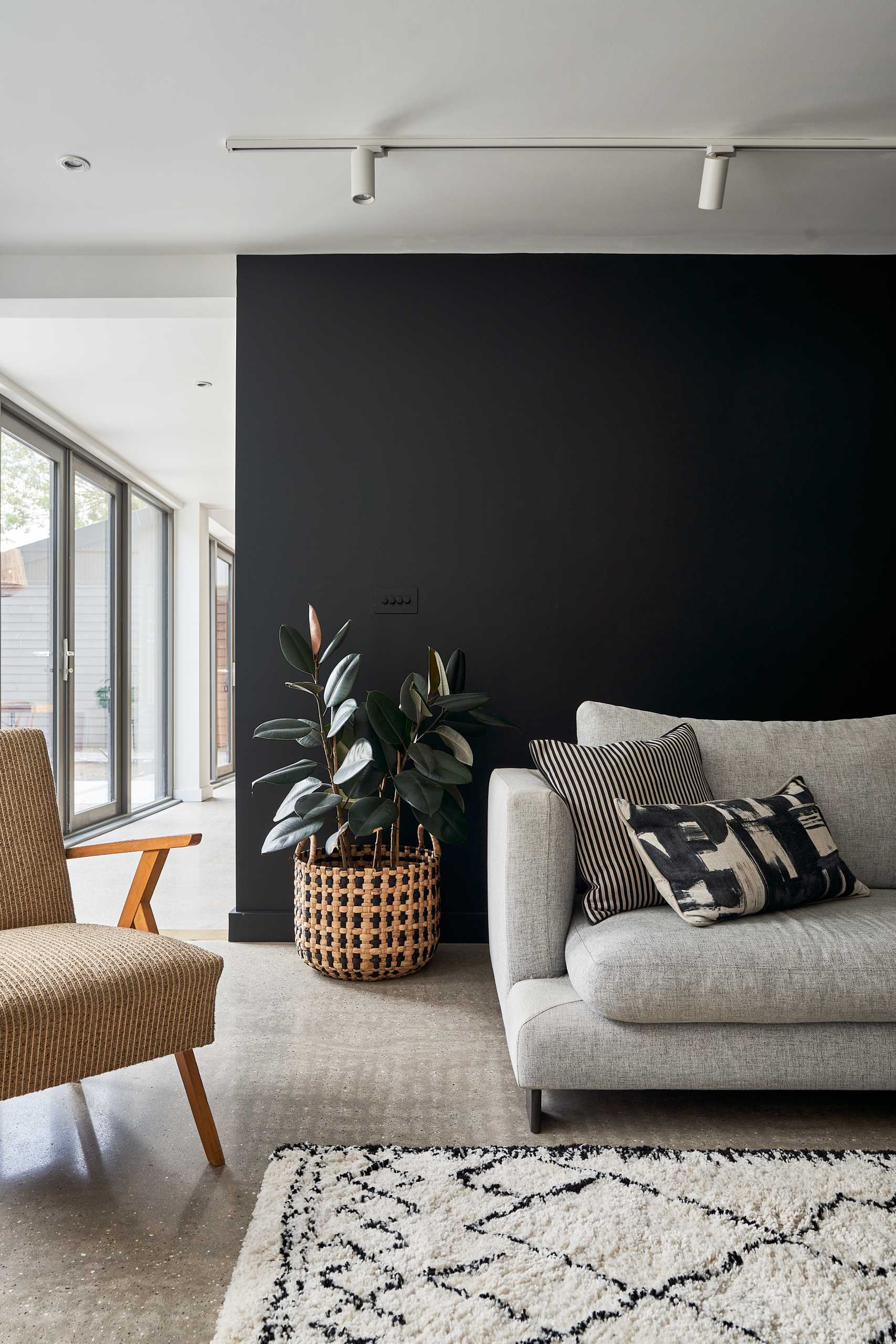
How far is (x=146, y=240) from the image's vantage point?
3402 mm

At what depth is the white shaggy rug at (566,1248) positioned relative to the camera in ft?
4.39

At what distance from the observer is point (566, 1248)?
1.51 meters

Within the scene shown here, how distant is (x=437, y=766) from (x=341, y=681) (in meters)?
0.43

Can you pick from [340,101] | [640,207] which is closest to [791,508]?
[640,207]

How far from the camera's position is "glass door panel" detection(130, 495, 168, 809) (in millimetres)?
6625

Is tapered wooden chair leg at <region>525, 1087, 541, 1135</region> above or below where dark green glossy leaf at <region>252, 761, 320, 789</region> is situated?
below

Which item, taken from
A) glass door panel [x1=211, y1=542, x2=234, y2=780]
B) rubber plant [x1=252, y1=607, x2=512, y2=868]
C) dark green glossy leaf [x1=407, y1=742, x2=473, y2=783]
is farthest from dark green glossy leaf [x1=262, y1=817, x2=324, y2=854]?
glass door panel [x1=211, y1=542, x2=234, y2=780]

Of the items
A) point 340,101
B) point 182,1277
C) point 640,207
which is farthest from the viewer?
point 640,207

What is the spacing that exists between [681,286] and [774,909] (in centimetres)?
239

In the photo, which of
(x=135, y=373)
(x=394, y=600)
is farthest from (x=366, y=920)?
(x=135, y=373)

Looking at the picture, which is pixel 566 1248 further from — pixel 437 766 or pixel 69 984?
pixel 437 766

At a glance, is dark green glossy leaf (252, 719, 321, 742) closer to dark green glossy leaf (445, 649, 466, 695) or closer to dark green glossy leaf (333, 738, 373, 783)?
dark green glossy leaf (333, 738, 373, 783)

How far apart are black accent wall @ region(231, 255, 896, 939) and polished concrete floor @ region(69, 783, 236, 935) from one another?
0.87 meters

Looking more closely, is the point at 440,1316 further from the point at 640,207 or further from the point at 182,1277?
the point at 640,207
